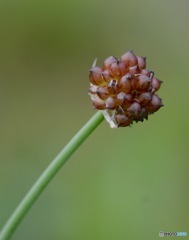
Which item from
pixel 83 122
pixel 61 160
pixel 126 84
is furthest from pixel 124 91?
pixel 83 122

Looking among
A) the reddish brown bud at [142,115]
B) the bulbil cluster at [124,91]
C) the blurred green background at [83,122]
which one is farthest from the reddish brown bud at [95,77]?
the blurred green background at [83,122]

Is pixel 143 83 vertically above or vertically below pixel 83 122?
below

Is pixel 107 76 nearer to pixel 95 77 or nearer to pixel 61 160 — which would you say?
pixel 95 77

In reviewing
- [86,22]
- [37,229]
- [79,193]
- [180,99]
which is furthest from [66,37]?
[37,229]

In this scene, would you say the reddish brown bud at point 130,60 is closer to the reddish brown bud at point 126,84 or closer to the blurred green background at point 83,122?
the reddish brown bud at point 126,84

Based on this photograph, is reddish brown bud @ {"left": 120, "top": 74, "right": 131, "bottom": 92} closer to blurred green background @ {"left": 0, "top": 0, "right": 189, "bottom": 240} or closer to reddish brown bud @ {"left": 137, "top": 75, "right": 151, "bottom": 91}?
reddish brown bud @ {"left": 137, "top": 75, "right": 151, "bottom": 91}

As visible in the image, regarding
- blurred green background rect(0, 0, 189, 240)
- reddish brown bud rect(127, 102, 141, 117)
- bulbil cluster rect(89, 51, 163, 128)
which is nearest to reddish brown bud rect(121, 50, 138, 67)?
bulbil cluster rect(89, 51, 163, 128)
